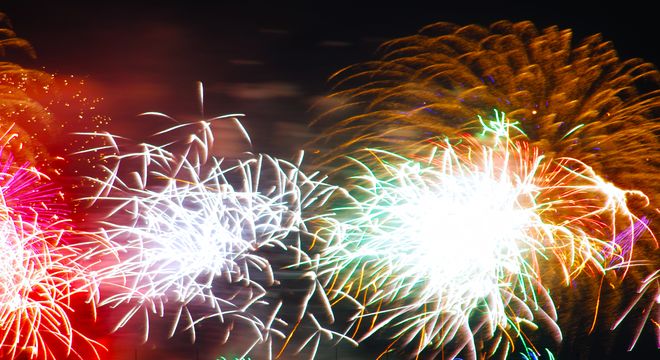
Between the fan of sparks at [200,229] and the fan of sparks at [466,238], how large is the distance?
346 mm

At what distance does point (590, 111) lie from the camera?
3600mm

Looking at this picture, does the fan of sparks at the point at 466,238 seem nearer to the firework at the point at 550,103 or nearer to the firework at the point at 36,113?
the firework at the point at 550,103

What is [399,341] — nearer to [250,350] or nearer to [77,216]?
[250,350]

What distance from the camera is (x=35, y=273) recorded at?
12.3 feet

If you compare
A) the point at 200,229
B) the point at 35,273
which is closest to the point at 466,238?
the point at 200,229

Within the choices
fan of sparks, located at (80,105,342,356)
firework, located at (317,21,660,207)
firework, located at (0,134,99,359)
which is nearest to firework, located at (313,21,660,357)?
firework, located at (317,21,660,207)

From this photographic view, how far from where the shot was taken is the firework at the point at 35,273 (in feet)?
12.1

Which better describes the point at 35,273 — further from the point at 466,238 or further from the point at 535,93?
the point at 535,93

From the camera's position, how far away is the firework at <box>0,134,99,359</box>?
3.69 m

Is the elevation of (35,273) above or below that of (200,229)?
below

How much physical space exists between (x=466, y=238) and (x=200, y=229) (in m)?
1.84

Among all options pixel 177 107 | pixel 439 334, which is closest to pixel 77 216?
pixel 177 107

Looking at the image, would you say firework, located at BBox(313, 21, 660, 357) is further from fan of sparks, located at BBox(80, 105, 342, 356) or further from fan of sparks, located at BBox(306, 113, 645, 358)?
fan of sparks, located at BBox(80, 105, 342, 356)

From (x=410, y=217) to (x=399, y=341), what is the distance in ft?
3.30
